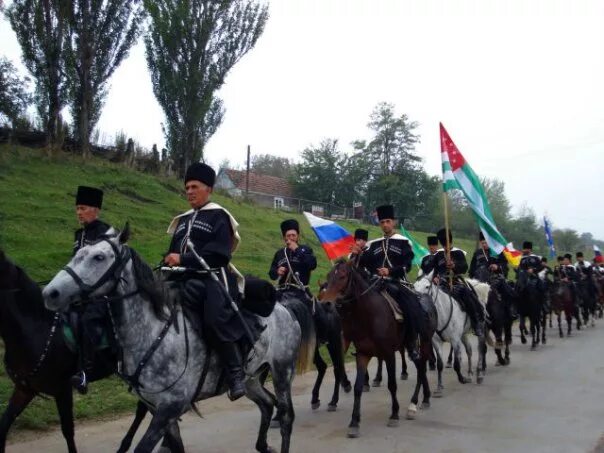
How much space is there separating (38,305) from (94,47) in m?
22.2

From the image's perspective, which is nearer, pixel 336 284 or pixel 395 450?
pixel 395 450

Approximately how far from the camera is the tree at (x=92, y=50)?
24.6 metres

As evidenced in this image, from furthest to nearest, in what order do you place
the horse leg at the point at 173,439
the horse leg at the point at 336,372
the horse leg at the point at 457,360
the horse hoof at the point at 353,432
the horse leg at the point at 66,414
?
1. the horse leg at the point at 457,360
2. the horse leg at the point at 336,372
3. the horse hoof at the point at 353,432
4. the horse leg at the point at 66,414
5. the horse leg at the point at 173,439

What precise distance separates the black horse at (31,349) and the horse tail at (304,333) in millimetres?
2192

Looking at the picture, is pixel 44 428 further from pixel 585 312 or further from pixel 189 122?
pixel 189 122

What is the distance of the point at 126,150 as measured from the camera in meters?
28.0

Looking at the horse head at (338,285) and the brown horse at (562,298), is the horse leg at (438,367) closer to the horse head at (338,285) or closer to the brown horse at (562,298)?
the horse head at (338,285)

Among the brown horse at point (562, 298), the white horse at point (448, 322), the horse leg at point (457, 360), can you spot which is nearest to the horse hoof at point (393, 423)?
the white horse at point (448, 322)

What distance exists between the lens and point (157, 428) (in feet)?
14.8

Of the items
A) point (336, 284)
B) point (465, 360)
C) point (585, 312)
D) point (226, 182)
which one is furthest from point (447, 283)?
point (226, 182)

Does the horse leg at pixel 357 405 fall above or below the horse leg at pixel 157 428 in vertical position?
below

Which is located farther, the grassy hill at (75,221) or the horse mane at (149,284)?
the grassy hill at (75,221)

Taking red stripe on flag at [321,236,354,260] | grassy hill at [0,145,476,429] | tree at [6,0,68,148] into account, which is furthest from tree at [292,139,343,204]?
red stripe on flag at [321,236,354,260]

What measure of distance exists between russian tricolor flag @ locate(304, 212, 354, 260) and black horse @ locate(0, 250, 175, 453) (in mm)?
6295
